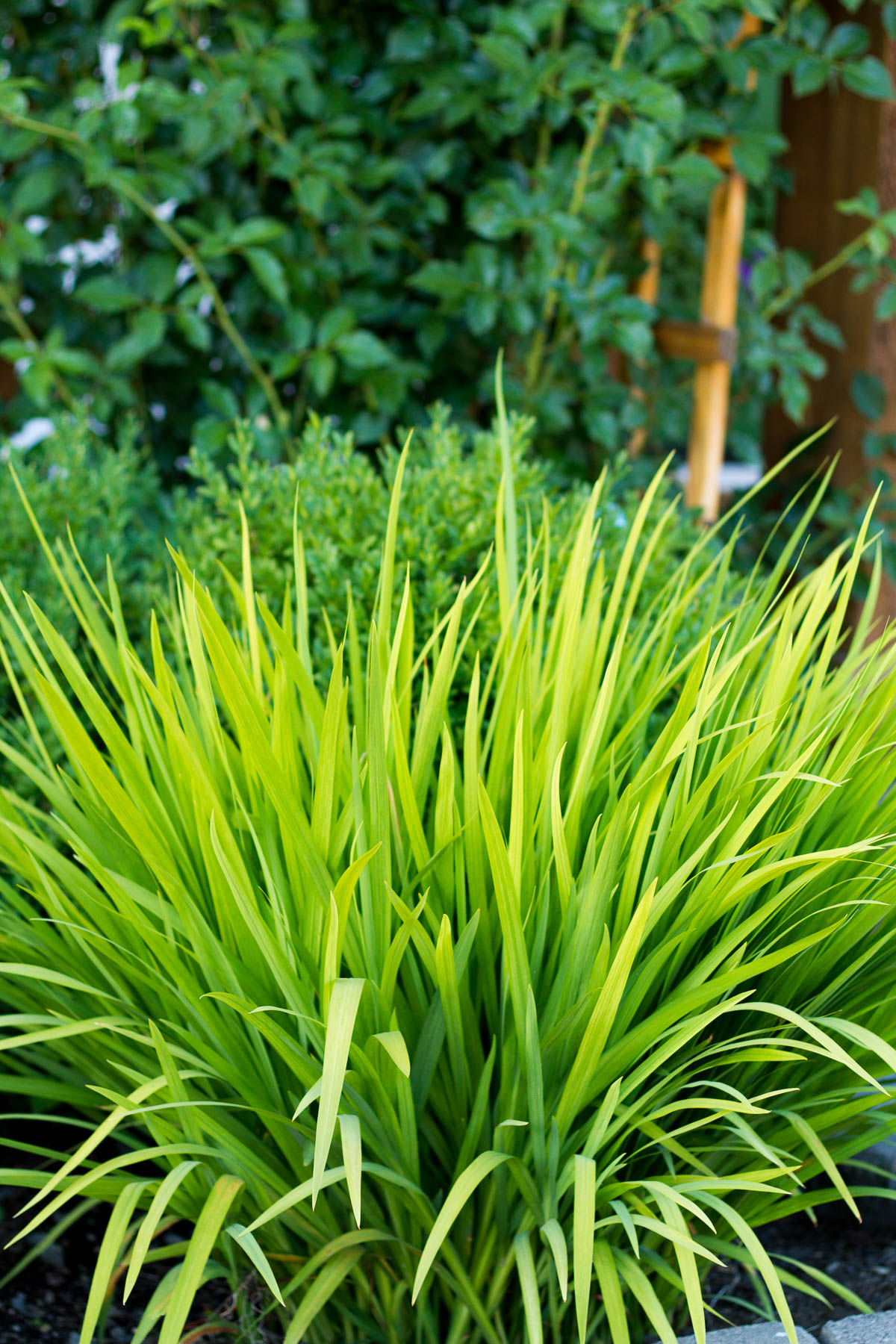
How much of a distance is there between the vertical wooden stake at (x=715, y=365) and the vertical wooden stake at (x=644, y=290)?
0.11 m

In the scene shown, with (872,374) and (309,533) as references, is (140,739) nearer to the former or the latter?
(309,533)

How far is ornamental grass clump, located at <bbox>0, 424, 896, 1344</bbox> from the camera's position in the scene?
0.82 meters

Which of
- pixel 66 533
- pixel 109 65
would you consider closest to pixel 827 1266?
pixel 66 533

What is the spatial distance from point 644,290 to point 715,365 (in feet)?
0.94

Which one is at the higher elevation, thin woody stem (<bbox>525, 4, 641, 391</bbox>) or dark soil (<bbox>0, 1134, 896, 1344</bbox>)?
thin woody stem (<bbox>525, 4, 641, 391</bbox>)

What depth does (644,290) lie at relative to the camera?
2.58 m

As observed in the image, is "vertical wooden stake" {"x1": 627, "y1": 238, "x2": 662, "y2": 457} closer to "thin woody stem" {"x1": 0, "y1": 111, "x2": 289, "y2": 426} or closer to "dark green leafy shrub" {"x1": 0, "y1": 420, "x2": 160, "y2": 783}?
"thin woody stem" {"x1": 0, "y1": 111, "x2": 289, "y2": 426}

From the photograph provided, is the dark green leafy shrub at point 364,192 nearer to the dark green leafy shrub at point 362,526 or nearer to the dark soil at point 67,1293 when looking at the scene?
the dark green leafy shrub at point 362,526

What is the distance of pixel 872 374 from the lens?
8.57 ft

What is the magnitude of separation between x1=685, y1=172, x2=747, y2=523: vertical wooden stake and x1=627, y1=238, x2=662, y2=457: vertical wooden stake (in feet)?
0.37

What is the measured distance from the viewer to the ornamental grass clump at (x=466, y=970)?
0.82 m

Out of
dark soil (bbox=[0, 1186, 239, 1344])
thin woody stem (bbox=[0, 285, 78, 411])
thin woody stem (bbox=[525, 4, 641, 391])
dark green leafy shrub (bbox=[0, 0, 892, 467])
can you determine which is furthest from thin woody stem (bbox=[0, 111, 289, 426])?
dark soil (bbox=[0, 1186, 239, 1344])

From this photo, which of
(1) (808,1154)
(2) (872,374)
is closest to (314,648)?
(1) (808,1154)

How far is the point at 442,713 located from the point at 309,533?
380mm
